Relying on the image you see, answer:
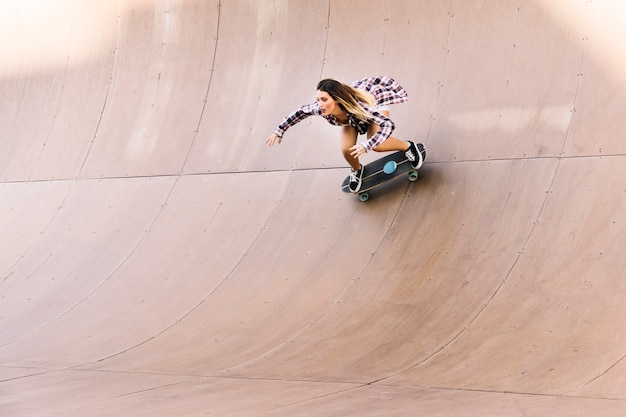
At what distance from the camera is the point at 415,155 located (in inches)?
243

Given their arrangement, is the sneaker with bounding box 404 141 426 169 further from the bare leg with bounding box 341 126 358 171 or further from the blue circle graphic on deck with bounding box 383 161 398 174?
the bare leg with bounding box 341 126 358 171

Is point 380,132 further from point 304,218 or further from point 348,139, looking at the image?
point 304,218

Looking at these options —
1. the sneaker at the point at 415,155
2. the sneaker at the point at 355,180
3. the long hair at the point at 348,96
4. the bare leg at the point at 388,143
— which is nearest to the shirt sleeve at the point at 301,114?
the long hair at the point at 348,96

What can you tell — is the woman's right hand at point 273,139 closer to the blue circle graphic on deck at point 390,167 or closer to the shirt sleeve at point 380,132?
the shirt sleeve at point 380,132

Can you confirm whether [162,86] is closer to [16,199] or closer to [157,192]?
[157,192]

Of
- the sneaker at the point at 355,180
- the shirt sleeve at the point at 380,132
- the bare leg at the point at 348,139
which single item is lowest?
the shirt sleeve at the point at 380,132

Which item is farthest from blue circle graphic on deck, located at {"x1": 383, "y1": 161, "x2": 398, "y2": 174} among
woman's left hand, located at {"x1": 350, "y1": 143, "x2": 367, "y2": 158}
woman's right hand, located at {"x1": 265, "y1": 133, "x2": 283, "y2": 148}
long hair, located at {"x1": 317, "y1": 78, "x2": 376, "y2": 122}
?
woman's right hand, located at {"x1": 265, "y1": 133, "x2": 283, "y2": 148}

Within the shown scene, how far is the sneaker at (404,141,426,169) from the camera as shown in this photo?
6.16 metres

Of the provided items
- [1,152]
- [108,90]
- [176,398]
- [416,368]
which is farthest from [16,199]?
[416,368]

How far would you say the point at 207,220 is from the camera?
22.8ft

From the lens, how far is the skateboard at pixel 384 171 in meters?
6.25

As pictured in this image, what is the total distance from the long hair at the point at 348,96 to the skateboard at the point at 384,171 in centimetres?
49

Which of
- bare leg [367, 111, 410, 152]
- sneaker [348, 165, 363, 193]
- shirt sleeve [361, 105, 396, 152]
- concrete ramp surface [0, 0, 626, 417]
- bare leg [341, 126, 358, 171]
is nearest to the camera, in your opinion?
concrete ramp surface [0, 0, 626, 417]

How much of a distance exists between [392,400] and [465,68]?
322cm
